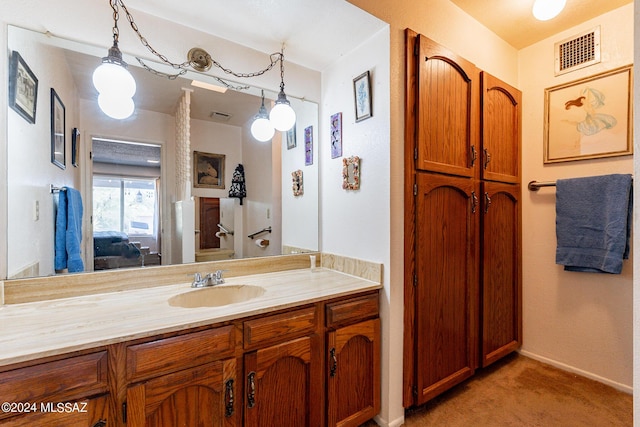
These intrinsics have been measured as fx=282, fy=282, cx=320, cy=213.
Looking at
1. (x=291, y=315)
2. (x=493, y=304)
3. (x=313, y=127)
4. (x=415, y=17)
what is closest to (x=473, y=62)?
(x=415, y=17)

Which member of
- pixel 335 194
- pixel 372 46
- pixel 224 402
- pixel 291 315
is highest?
pixel 372 46

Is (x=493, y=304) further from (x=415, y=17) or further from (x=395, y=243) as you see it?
(x=415, y=17)

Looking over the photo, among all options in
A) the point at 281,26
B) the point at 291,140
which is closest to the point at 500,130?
the point at 291,140

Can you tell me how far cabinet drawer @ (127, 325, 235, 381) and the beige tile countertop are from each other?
4 cm

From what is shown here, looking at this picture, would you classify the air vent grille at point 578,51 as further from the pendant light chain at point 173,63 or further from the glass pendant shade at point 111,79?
the glass pendant shade at point 111,79

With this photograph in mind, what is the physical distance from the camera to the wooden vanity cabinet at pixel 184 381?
0.91 m

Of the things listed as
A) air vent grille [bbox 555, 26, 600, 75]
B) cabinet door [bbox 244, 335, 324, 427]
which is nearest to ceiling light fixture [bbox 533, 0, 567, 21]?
air vent grille [bbox 555, 26, 600, 75]

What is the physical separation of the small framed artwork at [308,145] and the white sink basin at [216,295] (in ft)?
3.22

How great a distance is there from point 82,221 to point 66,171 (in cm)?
26

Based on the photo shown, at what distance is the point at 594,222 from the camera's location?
183cm

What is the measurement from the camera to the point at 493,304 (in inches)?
78.1

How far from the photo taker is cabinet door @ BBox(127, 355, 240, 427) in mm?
917

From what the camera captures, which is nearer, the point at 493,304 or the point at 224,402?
the point at 224,402

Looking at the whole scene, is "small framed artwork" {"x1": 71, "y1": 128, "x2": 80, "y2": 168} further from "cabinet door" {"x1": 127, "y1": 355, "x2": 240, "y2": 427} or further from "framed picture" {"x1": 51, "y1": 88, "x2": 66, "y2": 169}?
"cabinet door" {"x1": 127, "y1": 355, "x2": 240, "y2": 427}
